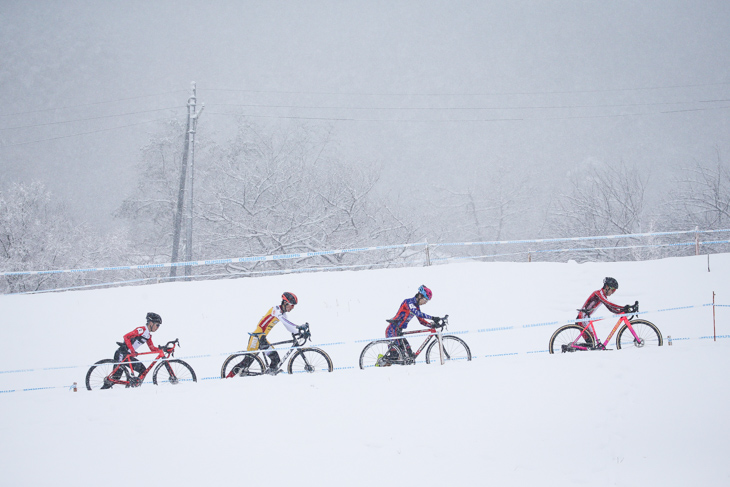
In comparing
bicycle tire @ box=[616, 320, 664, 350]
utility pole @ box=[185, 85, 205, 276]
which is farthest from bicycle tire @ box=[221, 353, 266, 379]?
utility pole @ box=[185, 85, 205, 276]

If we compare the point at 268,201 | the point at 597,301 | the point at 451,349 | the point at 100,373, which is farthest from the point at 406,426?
the point at 268,201

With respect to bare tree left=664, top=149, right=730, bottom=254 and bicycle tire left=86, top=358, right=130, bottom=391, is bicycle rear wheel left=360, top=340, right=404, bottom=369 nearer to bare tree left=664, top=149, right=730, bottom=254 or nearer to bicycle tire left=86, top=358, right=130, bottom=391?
bicycle tire left=86, top=358, right=130, bottom=391

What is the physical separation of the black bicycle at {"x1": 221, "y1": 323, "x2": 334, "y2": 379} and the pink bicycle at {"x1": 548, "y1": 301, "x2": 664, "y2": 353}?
4125mm

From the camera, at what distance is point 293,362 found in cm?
888

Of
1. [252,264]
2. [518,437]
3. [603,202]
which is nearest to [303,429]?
[518,437]

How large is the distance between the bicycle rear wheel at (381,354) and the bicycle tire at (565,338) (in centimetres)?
277

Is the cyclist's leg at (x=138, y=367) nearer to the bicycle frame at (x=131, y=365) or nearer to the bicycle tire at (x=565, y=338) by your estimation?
the bicycle frame at (x=131, y=365)

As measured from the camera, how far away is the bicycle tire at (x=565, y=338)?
29.4 feet

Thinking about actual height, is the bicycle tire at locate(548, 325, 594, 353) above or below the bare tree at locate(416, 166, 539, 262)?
below

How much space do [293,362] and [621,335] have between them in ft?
18.9

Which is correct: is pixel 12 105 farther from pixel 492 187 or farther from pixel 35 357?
pixel 35 357

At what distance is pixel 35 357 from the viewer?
42.3ft

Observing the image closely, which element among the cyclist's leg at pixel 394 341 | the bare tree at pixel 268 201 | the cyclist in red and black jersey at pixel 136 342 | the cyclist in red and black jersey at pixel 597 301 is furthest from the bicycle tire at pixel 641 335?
the bare tree at pixel 268 201

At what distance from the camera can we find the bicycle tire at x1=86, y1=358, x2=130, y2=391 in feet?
29.2
